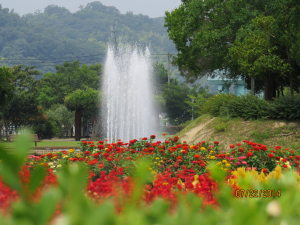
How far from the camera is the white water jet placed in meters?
20.3

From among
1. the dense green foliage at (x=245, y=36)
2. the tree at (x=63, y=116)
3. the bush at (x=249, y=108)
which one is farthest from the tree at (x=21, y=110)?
the bush at (x=249, y=108)

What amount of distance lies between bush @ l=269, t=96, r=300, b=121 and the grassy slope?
30 cm

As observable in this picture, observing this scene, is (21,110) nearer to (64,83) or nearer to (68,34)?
(64,83)

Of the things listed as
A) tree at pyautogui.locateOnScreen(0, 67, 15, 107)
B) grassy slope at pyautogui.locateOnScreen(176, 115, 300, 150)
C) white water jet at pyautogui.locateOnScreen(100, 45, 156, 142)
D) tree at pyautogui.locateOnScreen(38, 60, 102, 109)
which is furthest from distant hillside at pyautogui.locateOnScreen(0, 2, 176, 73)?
grassy slope at pyautogui.locateOnScreen(176, 115, 300, 150)

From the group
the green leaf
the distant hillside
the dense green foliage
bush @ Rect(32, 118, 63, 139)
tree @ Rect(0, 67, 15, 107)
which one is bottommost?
bush @ Rect(32, 118, 63, 139)

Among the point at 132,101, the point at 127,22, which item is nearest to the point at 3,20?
the point at 127,22

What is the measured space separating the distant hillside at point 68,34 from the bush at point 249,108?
199 feet

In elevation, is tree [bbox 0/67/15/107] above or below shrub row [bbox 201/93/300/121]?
above

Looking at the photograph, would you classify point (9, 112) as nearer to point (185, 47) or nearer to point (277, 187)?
point (185, 47)

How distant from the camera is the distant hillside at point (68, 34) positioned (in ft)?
358

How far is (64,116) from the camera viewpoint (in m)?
34.9

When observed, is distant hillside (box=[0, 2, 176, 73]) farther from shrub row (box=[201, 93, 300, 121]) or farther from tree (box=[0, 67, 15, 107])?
shrub row (box=[201, 93, 300, 121])

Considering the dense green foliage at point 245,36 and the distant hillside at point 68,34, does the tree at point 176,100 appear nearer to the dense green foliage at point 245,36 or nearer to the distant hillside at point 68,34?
the dense green foliage at point 245,36

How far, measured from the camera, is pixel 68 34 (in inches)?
6245
